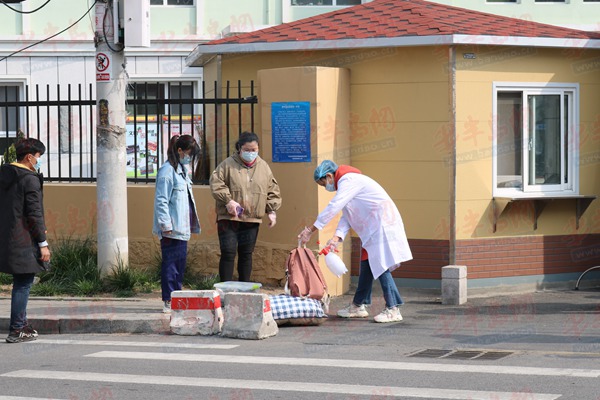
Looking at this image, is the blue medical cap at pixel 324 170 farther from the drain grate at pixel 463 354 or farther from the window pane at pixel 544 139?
the window pane at pixel 544 139

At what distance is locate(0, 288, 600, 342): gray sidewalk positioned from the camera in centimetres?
1039

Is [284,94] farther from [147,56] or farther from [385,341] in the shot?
[147,56]

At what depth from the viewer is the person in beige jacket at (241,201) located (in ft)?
37.8

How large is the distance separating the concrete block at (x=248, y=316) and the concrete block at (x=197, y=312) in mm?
132

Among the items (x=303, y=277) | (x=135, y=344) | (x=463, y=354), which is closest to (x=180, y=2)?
(x=303, y=277)

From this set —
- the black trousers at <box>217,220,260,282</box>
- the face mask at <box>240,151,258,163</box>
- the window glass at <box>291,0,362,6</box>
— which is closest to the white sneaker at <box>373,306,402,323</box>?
the black trousers at <box>217,220,260,282</box>

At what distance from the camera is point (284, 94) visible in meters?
12.4

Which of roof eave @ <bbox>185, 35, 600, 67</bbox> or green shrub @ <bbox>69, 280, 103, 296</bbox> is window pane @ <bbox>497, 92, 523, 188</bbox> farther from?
green shrub @ <bbox>69, 280, 103, 296</bbox>

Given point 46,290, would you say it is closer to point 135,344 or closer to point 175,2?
point 135,344

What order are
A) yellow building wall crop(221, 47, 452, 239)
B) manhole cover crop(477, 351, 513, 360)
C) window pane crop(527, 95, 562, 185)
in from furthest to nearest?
1. window pane crop(527, 95, 562, 185)
2. yellow building wall crop(221, 47, 452, 239)
3. manhole cover crop(477, 351, 513, 360)

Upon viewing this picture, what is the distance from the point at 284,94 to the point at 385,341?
387cm

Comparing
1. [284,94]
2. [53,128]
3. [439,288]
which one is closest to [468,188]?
[439,288]

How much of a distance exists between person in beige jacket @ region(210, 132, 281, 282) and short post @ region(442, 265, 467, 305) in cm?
202

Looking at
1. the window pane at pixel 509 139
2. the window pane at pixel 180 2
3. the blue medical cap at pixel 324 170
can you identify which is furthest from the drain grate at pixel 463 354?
the window pane at pixel 180 2
